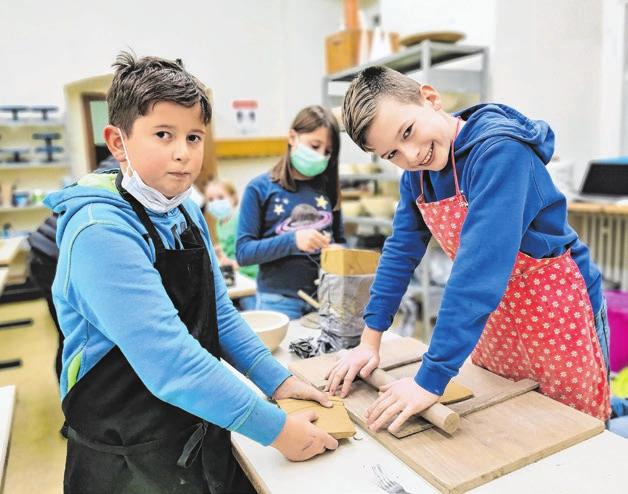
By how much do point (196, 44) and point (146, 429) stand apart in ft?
17.8

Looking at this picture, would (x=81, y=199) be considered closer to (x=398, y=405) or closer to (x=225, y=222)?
(x=398, y=405)

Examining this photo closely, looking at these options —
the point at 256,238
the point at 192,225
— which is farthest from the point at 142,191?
the point at 256,238

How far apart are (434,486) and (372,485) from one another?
88mm

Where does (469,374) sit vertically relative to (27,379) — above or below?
above

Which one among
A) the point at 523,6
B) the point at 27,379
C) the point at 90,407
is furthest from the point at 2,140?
the point at 90,407

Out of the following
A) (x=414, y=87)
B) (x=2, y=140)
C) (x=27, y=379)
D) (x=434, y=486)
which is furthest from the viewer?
(x=2, y=140)

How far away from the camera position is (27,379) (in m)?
3.24

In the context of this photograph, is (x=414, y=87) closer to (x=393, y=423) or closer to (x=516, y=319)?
(x=516, y=319)

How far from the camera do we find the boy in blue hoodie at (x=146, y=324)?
756 millimetres

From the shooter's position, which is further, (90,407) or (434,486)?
(90,407)

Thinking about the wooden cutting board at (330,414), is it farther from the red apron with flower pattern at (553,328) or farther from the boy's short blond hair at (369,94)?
the boy's short blond hair at (369,94)

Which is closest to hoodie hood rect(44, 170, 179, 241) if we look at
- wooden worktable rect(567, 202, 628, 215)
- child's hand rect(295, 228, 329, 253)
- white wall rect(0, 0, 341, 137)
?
child's hand rect(295, 228, 329, 253)

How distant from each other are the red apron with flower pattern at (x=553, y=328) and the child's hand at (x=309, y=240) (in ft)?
2.15

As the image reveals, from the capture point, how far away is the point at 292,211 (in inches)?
72.2
